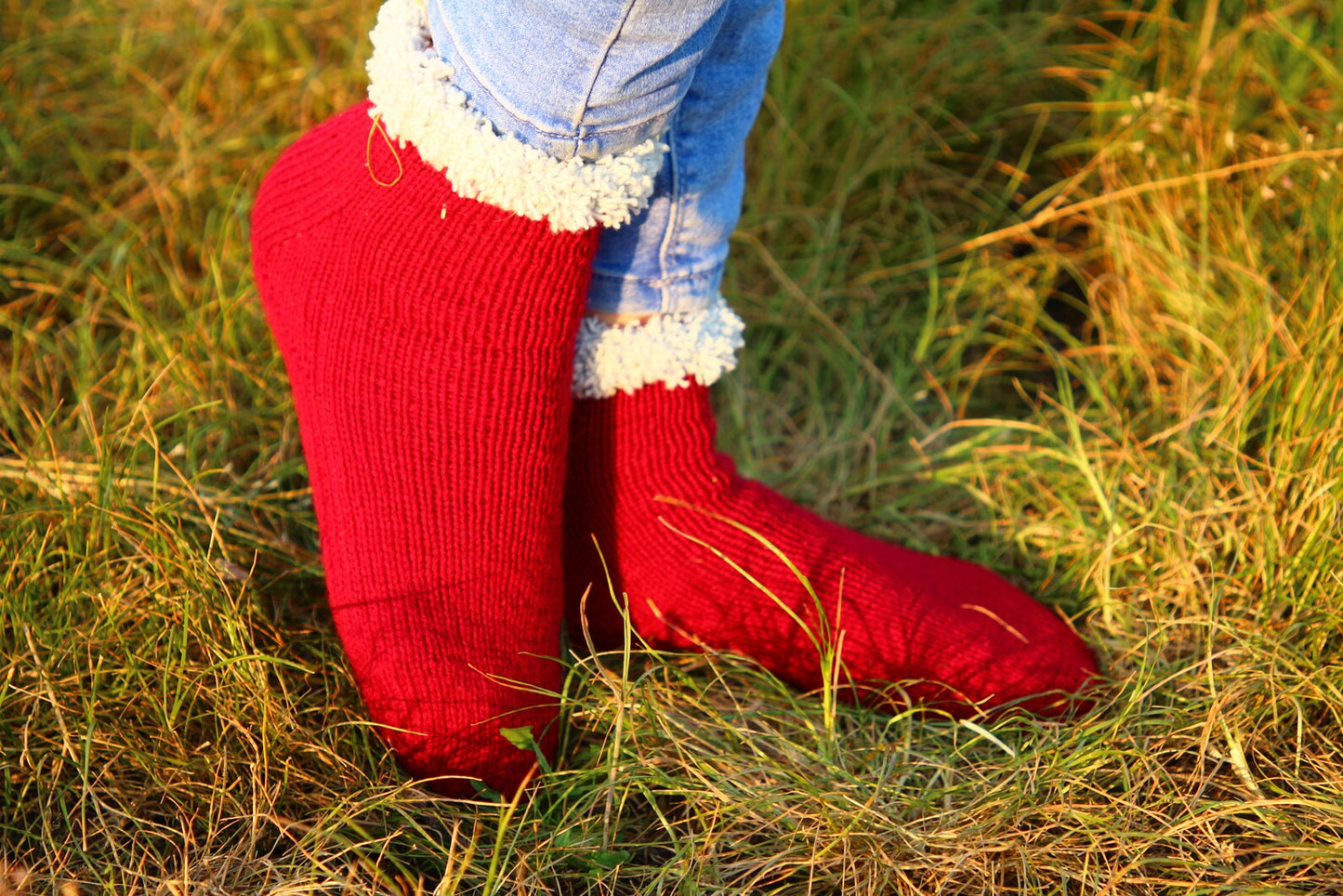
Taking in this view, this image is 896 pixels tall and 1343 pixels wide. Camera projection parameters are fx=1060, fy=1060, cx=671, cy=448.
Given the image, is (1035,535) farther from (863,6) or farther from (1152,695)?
(863,6)

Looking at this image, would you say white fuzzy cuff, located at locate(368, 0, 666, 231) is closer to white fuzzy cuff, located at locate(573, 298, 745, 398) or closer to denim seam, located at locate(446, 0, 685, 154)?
denim seam, located at locate(446, 0, 685, 154)

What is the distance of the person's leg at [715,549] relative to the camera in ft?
2.84

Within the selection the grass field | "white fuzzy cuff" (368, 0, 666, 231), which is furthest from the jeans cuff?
the grass field

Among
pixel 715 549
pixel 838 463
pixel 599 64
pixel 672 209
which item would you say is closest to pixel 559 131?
pixel 599 64

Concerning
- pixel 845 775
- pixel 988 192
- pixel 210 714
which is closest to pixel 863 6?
pixel 988 192

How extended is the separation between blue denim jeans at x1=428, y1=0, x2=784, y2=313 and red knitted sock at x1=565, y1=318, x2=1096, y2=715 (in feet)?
0.44

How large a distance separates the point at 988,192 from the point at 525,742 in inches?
40.1

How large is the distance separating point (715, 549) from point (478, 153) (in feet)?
1.30

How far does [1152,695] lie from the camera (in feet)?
2.96

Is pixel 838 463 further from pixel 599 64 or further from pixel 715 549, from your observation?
pixel 599 64

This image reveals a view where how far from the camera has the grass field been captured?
771 mm

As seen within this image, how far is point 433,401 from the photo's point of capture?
78 cm

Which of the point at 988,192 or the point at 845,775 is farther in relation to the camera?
the point at 988,192

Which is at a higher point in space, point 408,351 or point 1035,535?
point 408,351
